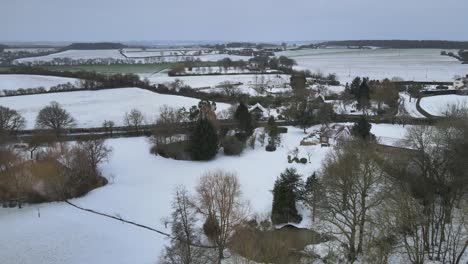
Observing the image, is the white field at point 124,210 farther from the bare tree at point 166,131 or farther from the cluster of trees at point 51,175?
the bare tree at point 166,131

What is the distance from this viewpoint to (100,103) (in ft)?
191

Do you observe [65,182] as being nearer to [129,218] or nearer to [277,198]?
[129,218]

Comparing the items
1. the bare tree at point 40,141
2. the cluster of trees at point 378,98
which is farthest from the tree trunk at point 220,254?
the cluster of trees at point 378,98

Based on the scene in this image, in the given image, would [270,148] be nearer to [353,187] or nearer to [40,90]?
[353,187]

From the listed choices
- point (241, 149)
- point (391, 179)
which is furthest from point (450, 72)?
point (391, 179)

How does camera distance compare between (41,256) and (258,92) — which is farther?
(258,92)

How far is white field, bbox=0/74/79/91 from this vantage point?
7294 cm

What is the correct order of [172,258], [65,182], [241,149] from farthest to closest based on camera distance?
[241,149]
[65,182]
[172,258]

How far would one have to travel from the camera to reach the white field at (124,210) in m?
20.1

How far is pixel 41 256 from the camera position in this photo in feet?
65.0

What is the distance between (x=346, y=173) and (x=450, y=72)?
91118mm

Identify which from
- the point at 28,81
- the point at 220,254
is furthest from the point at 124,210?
the point at 28,81

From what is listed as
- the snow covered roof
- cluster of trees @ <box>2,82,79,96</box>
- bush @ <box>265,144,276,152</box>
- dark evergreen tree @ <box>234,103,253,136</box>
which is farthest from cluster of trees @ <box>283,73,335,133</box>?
cluster of trees @ <box>2,82,79,96</box>

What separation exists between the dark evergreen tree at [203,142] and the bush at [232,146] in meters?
1.46
